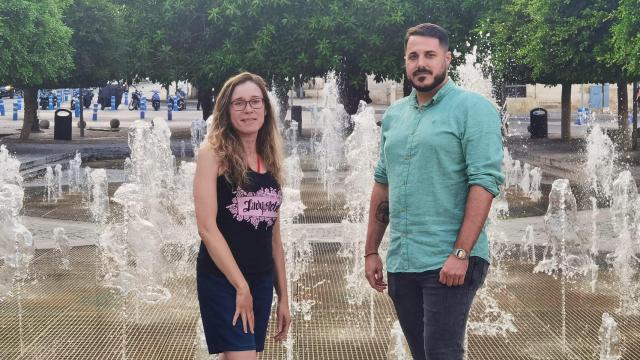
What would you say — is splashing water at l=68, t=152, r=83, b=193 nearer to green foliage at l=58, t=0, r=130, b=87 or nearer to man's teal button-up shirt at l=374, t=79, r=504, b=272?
green foliage at l=58, t=0, r=130, b=87

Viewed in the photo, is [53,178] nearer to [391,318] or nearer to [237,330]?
[391,318]

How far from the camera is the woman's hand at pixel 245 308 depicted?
3.31 metres

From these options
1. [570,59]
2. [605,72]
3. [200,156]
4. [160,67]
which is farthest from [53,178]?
[200,156]

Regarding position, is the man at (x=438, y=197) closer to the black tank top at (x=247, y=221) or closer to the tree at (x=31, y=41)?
the black tank top at (x=247, y=221)

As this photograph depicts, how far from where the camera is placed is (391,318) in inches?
263

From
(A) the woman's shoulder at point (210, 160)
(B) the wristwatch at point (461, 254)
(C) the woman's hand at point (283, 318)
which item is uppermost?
(A) the woman's shoulder at point (210, 160)

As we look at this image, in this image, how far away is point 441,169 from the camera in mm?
3303

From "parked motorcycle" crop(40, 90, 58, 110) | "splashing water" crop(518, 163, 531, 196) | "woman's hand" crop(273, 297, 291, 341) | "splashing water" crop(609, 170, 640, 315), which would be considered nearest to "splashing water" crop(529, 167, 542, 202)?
"splashing water" crop(518, 163, 531, 196)

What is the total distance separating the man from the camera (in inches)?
128

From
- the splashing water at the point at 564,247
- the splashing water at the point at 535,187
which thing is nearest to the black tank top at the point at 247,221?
the splashing water at the point at 564,247

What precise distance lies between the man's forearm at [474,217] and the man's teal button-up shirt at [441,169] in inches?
1.2

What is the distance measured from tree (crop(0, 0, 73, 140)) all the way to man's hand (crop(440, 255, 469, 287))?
690 inches

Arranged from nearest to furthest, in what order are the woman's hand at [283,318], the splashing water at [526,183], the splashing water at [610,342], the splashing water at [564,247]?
the woman's hand at [283,318]
the splashing water at [610,342]
the splashing water at [564,247]
the splashing water at [526,183]

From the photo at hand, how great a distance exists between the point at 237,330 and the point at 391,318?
3.45m
